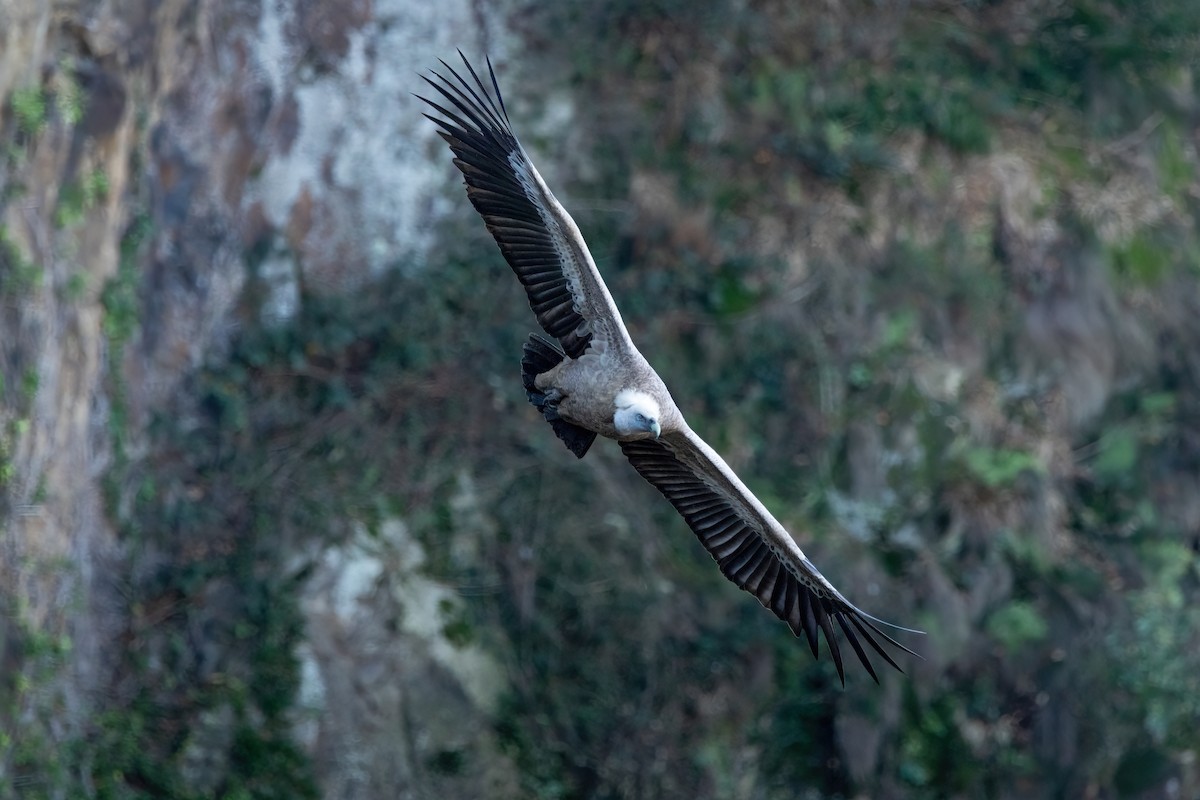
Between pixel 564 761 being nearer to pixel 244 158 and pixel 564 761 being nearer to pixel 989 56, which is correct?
pixel 244 158

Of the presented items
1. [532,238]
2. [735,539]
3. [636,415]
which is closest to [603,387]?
[636,415]

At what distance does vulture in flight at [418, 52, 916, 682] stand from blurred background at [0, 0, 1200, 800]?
2.86m

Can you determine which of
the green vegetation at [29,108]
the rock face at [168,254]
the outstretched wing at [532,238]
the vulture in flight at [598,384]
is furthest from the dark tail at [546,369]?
the green vegetation at [29,108]

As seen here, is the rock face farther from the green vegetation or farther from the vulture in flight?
the vulture in flight

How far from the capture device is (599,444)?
10688 mm

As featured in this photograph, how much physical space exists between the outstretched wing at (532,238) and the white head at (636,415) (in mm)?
247

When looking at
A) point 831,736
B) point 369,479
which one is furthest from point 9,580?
point 831,736

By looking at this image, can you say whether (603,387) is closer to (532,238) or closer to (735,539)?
(532,238)

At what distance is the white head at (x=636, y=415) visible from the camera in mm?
6426

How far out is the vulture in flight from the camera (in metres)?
6.50

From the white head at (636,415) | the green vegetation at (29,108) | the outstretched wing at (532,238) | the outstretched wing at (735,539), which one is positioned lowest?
the outstretched wing at (735,539)

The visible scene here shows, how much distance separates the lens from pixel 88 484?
8930 mm

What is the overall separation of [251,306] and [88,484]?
197 cm

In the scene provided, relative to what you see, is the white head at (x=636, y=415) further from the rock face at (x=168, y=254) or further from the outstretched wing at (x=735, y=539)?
the rock face at (x=168, y=254)
